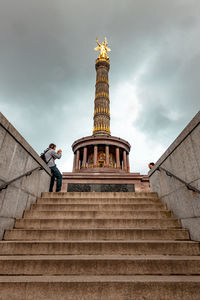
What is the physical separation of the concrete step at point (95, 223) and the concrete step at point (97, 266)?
1250 millimetres

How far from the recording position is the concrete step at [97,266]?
7.52 feet

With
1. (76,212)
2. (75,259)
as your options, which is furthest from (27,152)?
(75,259)

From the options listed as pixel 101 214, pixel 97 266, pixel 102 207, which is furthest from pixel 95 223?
pixel 97 266

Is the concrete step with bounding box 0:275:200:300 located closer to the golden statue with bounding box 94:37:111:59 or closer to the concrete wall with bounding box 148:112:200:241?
the concrete wall with bounding box 148:112:200:241

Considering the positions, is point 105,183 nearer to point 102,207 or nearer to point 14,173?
point 102,207

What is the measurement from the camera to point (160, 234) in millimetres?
3197

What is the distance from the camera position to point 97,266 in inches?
91.0

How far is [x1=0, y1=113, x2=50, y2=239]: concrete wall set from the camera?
11.0ft

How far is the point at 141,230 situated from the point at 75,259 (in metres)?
1.46

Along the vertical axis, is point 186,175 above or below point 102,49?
below

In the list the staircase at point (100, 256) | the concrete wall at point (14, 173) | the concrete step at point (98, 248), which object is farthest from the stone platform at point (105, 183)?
the concrete step at point (98, 248)

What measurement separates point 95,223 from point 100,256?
1101 millimetres

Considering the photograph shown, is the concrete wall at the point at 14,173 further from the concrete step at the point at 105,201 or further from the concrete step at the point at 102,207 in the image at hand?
the concrete step at the point at 105,201

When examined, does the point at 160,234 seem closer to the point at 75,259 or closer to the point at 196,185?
the point at 196,185
